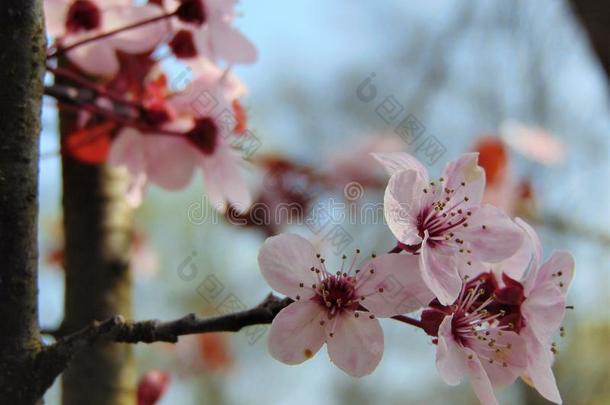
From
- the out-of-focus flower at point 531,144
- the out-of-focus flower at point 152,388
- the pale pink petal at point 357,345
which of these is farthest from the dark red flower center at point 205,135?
the out-of-focus flower at point 531,144

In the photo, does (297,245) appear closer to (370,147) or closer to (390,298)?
(390,298)

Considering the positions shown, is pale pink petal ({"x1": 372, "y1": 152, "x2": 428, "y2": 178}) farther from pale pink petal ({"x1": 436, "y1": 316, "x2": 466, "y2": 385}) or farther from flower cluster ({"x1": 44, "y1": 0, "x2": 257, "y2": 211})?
flower cluster ({"x1": 44, "y1": 0, "x2": 257, "y2": 211})

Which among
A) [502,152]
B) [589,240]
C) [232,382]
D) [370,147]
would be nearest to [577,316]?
[589,240]

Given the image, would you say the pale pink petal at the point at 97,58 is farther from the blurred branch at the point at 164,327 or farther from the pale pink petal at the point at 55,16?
the blurred branch at the point at 164,327

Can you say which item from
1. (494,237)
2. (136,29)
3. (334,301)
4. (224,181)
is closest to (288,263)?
(334,301)

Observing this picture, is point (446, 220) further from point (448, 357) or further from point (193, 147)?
point (193, 147)
